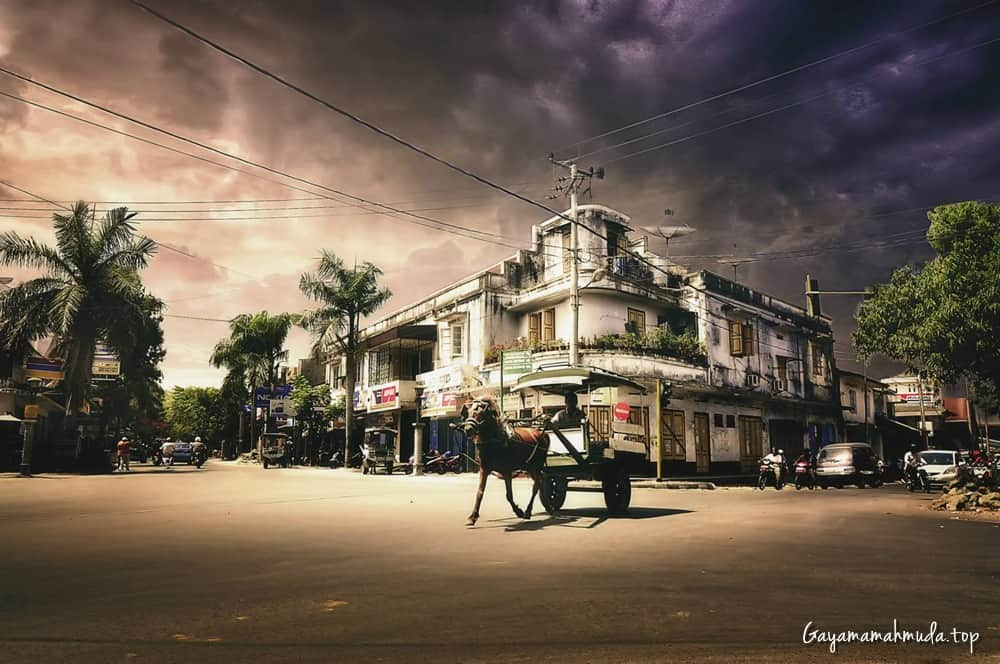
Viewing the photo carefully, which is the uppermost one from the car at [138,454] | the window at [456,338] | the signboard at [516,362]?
the window at [456,338]

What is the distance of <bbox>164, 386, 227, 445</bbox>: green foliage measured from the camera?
6512cm

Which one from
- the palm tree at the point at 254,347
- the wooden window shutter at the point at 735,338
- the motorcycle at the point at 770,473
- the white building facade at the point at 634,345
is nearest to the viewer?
the motorcycle at the point at 770,473

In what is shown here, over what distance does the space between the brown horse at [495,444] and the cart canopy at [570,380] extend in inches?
63.8

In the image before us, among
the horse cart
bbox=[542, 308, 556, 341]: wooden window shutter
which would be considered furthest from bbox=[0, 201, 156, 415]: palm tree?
the horse cart

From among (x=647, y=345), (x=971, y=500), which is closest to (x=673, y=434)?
(x=647, y=345)

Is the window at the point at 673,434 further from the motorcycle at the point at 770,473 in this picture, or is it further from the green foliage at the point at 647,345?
the motorcycle at the point at 770,473

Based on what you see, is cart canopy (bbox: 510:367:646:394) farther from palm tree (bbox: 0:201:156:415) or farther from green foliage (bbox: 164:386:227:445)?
green foliage (bbox: 164:386:227:445)

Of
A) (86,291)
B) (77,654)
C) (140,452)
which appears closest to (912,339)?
A: (77,654)

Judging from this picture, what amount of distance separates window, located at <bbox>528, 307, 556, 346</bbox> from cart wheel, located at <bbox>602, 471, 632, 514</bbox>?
19769 mm

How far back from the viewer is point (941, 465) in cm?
2372

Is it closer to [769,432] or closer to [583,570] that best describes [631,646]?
[583,570]

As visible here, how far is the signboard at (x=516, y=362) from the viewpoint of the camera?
29953 millimetres

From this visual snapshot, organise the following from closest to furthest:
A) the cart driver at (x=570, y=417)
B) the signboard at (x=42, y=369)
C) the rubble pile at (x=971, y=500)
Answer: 1. the cart driver at (x=570, y=417)
2. the rubble pile at (x=971, y=500)
3. the signboard at (x=42, y=369)

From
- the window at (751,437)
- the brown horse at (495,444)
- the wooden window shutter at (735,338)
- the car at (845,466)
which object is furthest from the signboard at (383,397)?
the brown horse at (495,444)
